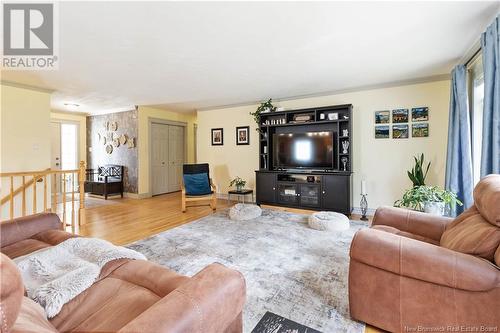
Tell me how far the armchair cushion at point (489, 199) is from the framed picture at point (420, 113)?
2.63 m

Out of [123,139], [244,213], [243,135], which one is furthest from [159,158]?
[244,213]

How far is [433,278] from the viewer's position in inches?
48.2

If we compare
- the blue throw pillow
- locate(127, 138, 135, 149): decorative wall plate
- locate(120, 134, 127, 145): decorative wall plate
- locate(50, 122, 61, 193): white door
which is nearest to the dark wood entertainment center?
the blue throw pillow

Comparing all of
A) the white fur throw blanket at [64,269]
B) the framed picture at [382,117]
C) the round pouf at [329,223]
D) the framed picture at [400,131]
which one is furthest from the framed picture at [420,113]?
the white fur throw blanket at [64,269]

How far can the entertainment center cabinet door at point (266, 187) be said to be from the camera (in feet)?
15.7

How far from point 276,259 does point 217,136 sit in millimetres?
4139

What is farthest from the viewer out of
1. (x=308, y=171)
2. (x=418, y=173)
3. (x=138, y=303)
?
(x=308, y=171)

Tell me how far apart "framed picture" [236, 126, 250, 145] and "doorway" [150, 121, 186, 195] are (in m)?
2.31

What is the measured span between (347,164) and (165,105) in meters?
4.50

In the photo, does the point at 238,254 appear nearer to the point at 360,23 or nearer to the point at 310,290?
the point at 310,290

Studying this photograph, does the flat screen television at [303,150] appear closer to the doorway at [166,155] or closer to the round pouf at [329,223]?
the round pouf at [329,223]

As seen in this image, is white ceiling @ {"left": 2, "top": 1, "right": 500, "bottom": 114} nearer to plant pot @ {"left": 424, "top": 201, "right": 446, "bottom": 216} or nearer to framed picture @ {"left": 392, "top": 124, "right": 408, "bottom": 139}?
framed picture @ {"left": 392, "top": 124, "right": 408, "bottom": 139}

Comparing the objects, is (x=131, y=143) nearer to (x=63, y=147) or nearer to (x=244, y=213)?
(x=63, y=147)

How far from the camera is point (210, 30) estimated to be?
230 centimetres
